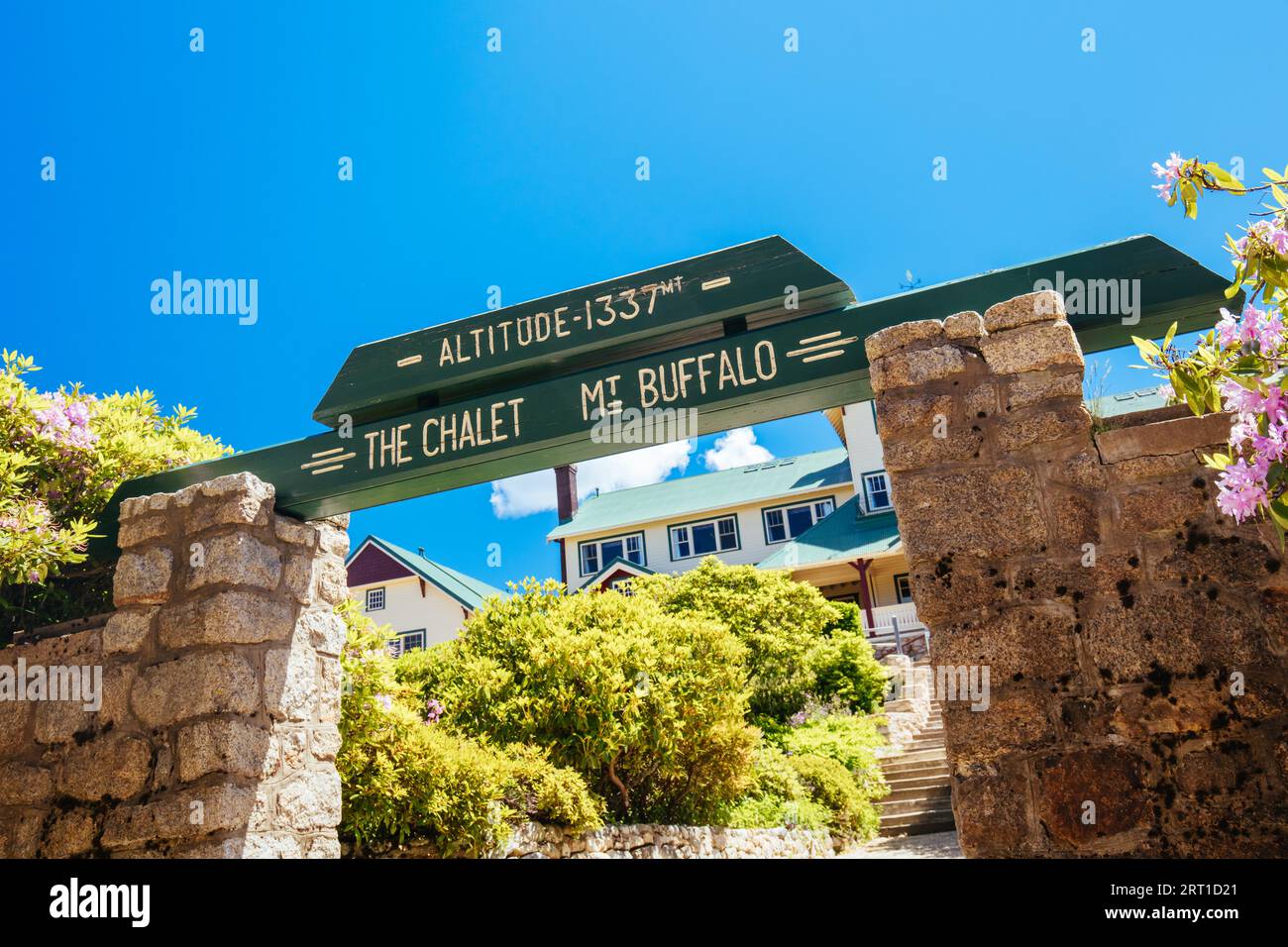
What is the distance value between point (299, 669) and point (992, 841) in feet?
11.2

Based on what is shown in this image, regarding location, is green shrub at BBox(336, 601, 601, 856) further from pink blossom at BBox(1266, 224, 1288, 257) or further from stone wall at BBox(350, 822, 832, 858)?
pink blossom at BBox(1266, 224, 1288, 257)

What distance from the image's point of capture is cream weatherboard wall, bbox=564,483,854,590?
81.3 feet

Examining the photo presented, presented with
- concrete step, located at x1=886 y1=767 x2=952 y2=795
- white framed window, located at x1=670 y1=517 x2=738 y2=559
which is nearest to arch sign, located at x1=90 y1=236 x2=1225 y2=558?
concrete step, located at x1=886 y1=767 x2=952 y2=795

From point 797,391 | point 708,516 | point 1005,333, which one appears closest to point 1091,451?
point 1005,333

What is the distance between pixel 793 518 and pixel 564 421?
21.2 meters

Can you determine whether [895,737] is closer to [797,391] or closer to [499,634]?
[499,634]

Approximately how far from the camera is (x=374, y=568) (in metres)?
25.9

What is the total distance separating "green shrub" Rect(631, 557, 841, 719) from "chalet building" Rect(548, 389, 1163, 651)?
12.9ft

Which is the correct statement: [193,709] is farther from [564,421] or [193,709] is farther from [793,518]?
[793,518]

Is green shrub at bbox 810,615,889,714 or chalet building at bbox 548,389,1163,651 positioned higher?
chalet building at bbox 548,389,1163,651

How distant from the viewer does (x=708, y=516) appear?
85.0 ft

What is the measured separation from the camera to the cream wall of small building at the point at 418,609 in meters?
24.9
